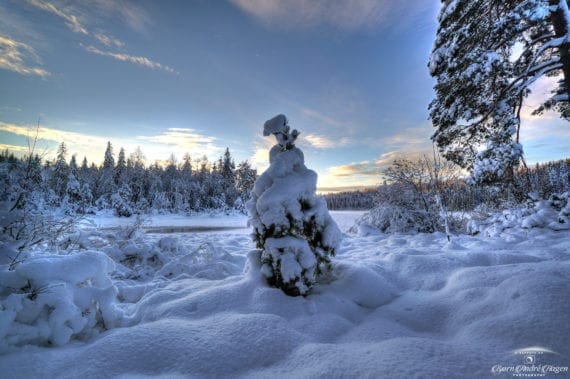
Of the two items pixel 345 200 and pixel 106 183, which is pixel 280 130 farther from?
pixel 345 200

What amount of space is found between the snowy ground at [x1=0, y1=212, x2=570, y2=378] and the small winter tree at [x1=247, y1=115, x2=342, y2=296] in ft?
0.94

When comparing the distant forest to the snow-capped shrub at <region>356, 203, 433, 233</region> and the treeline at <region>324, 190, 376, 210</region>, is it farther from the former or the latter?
the treeline at <region>324, 190, 376, 210</region>

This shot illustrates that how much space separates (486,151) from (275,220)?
21.6ft

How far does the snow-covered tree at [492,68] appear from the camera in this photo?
5227 millimetres

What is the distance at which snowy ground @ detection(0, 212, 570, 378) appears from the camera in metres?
1.94

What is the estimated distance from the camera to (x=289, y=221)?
3688 mm

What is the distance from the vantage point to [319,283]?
4.09 meters

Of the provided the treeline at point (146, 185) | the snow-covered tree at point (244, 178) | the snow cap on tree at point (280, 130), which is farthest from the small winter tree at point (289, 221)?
the snow-covered tree at point (244, 178)

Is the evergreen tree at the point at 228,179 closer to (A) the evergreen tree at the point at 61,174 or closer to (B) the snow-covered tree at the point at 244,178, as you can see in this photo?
(B) the snow-covered tree at the point at 244,178

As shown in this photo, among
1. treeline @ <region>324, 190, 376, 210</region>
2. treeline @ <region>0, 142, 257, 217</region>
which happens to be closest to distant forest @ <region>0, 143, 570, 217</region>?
treeline @ <region>0, 142, 257, 217</region>

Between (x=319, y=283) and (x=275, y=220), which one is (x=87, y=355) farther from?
(x=319, y=283)

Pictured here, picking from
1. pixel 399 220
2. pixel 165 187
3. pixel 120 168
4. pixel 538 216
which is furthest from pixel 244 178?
pixel 538 216

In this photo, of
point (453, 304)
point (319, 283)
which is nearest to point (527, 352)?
point (453, 304)

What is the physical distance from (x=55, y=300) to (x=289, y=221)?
290 centimetres
